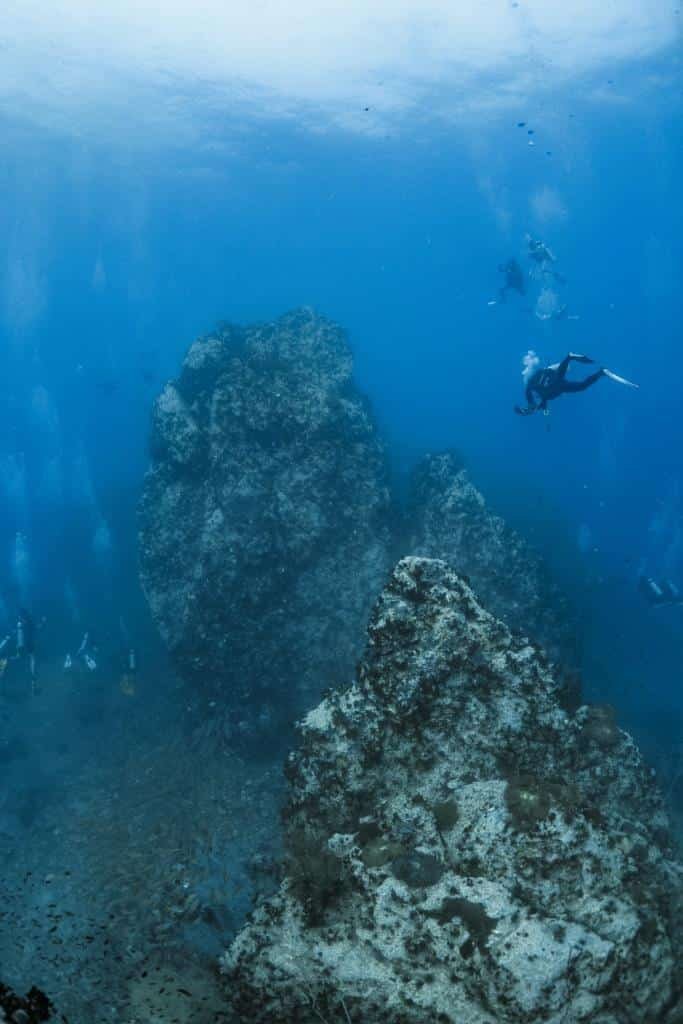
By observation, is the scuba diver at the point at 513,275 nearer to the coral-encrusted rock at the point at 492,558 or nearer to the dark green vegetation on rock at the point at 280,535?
the dark green vegetation on rock at the point at 280,535

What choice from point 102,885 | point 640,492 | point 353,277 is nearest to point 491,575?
point 102,885

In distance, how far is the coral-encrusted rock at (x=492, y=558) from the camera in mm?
14688

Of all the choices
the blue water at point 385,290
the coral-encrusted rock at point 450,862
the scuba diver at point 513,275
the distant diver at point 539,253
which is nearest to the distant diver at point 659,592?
the blue water at point 385,290

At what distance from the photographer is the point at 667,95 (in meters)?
26.1

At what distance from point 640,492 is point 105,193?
134 feet

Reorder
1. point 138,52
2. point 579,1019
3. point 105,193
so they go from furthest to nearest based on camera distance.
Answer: point 105,193, point 138,52, point 579,1019

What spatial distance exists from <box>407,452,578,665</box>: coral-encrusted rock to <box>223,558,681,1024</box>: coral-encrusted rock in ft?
25.2

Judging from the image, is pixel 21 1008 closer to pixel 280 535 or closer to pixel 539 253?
pixel 280 535

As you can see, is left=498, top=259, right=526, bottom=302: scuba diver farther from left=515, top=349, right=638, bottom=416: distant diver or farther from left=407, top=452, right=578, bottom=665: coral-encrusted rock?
left=515, top=349, right=638, bottom=416: distant diver

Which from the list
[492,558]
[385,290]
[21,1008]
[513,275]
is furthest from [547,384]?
→ [385,290]

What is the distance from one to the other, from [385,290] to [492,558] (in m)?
80.7

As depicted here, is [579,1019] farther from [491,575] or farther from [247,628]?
[491,575]

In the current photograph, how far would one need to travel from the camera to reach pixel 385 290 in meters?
88.2

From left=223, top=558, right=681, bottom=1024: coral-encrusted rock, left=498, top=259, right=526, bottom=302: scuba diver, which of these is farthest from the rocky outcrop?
left=498, top=259, right=526, bottom=302: scuba diver
